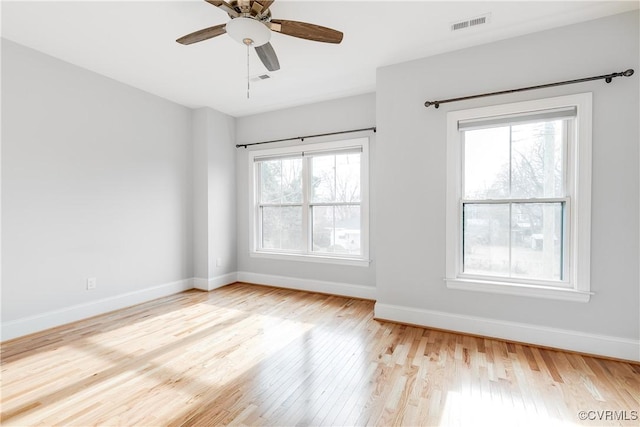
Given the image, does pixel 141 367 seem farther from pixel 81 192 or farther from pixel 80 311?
pixel 81 192

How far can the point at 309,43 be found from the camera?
9.22 feet

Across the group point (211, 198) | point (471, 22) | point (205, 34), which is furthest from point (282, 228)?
point (471, 22)

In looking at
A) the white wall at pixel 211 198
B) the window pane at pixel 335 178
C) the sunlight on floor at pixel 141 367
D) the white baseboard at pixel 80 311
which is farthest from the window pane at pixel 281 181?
the sunlight on floor at pixel 141 367

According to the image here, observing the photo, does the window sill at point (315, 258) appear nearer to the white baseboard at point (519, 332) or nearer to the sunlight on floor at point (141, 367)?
the white baseboard at point (519, 332)

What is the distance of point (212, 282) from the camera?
450 centimetres

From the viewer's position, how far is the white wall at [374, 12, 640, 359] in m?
2.37

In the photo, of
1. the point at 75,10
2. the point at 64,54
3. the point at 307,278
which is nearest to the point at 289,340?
the point at 307,278

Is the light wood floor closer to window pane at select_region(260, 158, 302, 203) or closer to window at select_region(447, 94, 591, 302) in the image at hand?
window at select_region(447, 94, 591, 302)

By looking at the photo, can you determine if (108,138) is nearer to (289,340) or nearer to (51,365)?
(51,365)

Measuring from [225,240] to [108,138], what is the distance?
2.09 meters

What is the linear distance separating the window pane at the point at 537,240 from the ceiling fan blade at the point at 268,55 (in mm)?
2560

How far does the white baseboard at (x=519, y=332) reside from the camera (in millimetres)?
2379

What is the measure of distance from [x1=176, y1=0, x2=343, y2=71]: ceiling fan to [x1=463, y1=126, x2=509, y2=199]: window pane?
1.74 meters

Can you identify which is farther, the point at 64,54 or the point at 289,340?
the point at 64,54
